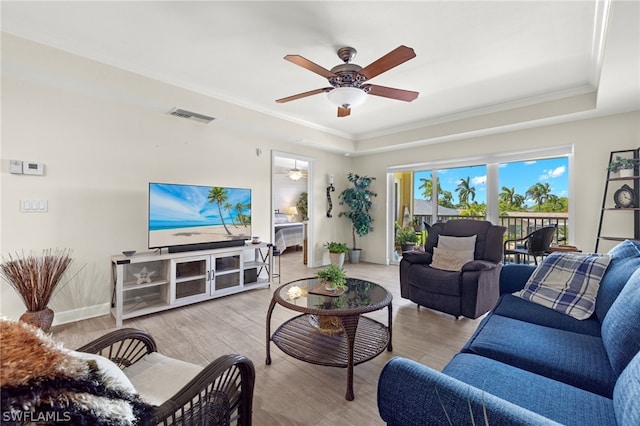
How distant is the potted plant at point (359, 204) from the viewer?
5.82m

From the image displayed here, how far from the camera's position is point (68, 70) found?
2.61 metres

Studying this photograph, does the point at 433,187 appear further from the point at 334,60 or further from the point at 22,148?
the point at 22,148

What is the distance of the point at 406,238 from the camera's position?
5.67 m

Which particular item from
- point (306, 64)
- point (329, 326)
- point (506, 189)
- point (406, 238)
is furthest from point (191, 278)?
point (506, 189)

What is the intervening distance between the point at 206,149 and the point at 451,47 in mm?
3183

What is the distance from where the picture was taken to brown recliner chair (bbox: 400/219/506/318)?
2.72 m

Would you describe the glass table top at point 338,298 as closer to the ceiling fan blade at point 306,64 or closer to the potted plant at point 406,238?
the ceiling fan blade at point 306,64

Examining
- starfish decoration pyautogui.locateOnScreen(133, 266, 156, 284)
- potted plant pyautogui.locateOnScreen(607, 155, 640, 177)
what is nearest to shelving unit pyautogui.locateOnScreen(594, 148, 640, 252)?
potted plant pyautogui.locateOnScreen(607, 155, 640, 177)

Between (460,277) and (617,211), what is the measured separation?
247 cm

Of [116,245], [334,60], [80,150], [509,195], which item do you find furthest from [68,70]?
[509,195]

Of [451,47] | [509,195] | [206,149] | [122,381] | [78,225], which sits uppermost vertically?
[451,47]

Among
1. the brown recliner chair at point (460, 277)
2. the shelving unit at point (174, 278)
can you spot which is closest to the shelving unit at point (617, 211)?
the brown recliner chair at point (460, 277)

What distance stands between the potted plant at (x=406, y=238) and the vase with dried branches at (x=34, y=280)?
5039 mm

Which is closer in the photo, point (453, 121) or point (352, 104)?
point (352, 104)
